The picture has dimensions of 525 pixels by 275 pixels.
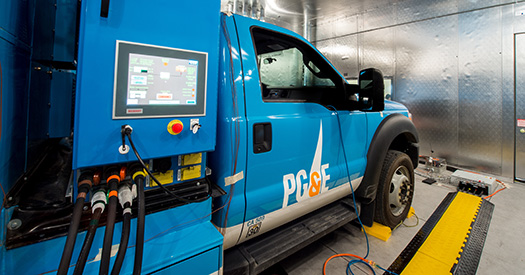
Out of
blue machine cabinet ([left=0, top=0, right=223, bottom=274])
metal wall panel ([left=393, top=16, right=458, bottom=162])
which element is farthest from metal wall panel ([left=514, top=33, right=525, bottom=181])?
blue machine cabinet ([left=0, top=0, right=223, bottom=274])

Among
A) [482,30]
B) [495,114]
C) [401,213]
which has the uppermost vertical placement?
[482,30]

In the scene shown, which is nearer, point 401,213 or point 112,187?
point 112,187

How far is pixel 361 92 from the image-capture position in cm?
196

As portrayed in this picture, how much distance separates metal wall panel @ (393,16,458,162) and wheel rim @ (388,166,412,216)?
358 cm

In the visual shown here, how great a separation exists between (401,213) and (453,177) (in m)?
2.29

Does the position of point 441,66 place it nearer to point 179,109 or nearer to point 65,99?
point 179,109

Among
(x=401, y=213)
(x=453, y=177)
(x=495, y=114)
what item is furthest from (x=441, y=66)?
(x=401, y=213)

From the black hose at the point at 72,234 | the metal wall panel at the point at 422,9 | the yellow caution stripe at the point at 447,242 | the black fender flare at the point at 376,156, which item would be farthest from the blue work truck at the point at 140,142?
the metal wall panel at the point at 422,9

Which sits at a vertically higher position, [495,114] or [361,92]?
[495,114]

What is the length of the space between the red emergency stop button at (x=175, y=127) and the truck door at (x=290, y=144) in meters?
0.50

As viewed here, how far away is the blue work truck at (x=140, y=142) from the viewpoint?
0.87 m

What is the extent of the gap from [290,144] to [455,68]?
223 inches

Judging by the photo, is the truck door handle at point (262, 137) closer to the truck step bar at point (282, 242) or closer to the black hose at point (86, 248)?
the truck step bar at point (282, 242)

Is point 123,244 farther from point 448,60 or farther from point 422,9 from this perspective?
point 422,9
